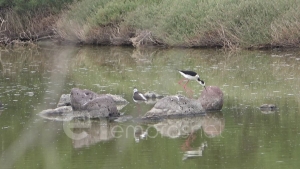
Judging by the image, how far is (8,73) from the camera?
75.3 ft

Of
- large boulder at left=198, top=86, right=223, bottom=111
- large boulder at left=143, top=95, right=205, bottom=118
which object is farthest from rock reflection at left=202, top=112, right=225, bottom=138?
large boulder at left=143, top=95, right=205, bottom=118

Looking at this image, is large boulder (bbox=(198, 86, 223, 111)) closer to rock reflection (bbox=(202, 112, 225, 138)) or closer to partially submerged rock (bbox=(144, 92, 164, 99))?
rock reflection (bbox=(202, 112, 225, 138))

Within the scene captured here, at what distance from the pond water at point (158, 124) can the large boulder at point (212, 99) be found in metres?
0.23

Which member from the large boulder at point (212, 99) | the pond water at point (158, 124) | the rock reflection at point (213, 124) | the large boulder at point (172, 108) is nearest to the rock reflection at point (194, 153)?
the pond water at point (158, 124)

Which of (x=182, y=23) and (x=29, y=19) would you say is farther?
(x=29, y=19)

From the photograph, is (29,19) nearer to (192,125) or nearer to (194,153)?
(192,125)

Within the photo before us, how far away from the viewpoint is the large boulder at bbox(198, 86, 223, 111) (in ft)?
49.2

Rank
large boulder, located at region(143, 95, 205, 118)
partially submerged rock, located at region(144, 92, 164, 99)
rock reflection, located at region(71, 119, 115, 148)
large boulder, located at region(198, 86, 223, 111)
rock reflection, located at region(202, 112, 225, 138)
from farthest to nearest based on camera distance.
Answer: partially submerged rock, located at region(144, 92, 164, 99), large boulder, located at region(198, 86, 223, 111), large boulder, located at region(143, 95, 205, 118), rock reflection, located at region(202, 112, 225, 138), rock reflection, located at region(71, 119, 115, 148)

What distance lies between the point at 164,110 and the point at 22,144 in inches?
122

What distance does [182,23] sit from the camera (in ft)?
95.9

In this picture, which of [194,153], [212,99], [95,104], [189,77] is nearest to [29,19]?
[189,77]

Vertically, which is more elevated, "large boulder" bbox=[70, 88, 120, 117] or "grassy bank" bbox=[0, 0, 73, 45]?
"large boulder" bbox=[70, 88, 120, 117]

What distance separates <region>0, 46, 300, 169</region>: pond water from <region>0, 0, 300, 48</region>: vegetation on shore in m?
2.41

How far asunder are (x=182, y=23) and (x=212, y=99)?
14493 millimetres
